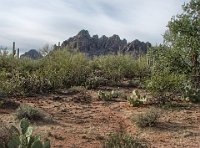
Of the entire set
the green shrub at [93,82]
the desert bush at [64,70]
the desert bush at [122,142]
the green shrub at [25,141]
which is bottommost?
the desert bush at [122,142]

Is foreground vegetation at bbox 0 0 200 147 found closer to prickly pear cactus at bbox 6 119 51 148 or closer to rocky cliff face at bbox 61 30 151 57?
prickly pear cactus at bbox 6 119 51 148

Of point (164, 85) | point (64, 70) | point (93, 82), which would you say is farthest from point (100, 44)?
point (164, 85)

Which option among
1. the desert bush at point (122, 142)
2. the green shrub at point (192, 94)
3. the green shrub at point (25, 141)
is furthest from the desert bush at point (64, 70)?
the green shrub at point (25, 141)

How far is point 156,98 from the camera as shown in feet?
45.1

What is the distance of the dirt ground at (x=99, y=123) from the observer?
951 centimetres

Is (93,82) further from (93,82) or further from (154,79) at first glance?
(154,79)

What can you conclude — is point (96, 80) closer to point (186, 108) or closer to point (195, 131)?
point (186, 108)

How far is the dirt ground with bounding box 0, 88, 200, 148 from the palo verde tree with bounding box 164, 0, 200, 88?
1.92 meters

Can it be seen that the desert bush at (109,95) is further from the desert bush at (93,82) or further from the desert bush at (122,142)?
the desert bush at (122,142)

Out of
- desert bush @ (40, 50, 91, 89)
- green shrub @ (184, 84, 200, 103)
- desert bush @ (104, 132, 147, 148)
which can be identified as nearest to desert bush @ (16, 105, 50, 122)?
desert bush @ (104, 132, 147, 148)

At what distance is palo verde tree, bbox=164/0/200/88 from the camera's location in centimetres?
1437

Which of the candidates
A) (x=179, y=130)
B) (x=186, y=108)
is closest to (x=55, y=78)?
(x=186, y=108)

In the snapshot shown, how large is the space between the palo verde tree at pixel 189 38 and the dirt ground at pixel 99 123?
192cm

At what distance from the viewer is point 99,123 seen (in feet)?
36.6
